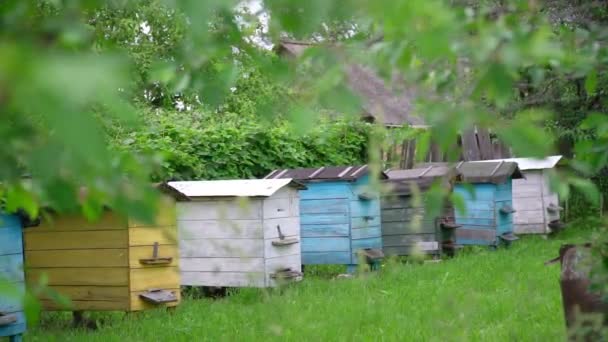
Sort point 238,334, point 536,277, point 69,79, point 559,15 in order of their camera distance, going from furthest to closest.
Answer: point 536,277 → point 238,334 → point 559,15 → point 69,79

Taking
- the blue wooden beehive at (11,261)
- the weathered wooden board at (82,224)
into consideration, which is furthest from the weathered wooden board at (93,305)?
the blue wooden beehive at (11,261)

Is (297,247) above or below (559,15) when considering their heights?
below

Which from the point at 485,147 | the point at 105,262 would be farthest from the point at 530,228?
the point at 105,262

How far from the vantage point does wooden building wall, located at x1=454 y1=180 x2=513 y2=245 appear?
934cm

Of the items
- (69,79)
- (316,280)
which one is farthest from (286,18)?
(316,280)

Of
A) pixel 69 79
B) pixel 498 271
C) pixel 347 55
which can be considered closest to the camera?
pixel 69 79

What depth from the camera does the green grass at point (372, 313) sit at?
15.1 ft

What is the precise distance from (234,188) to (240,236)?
391 mm

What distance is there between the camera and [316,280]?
7305 mm

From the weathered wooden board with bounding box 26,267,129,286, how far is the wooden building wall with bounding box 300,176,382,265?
2.62m

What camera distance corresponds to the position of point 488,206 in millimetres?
9367

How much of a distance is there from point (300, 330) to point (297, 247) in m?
2.14

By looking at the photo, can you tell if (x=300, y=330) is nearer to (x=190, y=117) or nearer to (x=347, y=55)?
(x=347, y=55)

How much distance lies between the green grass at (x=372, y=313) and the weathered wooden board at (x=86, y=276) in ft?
1.00
